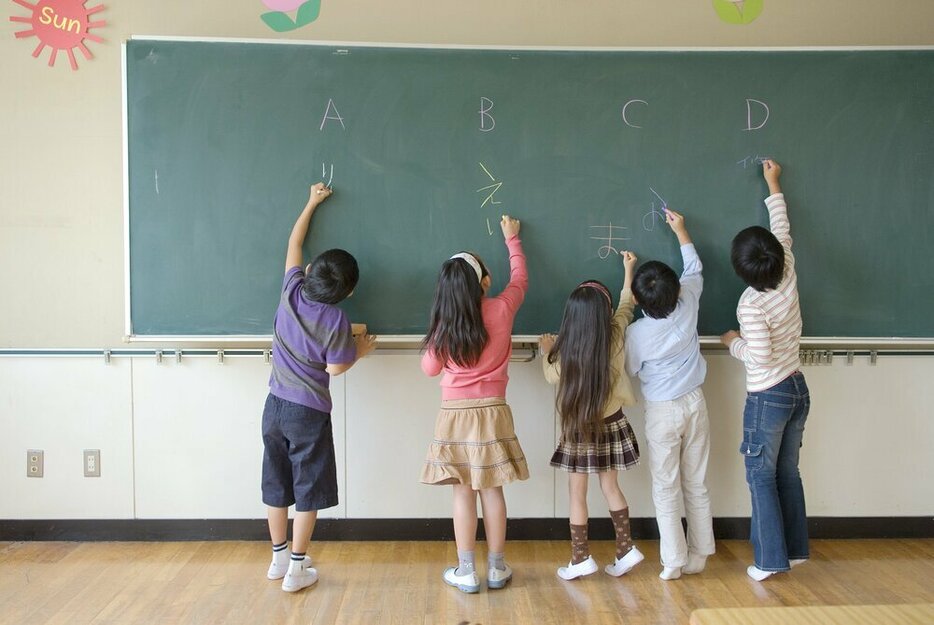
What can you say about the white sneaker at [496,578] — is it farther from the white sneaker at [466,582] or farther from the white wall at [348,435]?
the white wall at [348,435]

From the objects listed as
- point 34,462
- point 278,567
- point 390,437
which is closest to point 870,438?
point 390,437

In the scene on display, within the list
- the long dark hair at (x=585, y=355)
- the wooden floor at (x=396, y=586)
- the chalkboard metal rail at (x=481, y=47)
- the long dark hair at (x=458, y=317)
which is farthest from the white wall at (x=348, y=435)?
the chalkboard metal rail at (x=481, y=47)

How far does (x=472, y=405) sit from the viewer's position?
2814mm

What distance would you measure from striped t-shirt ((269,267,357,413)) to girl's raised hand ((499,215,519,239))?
0.79 m

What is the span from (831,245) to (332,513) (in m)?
2.61

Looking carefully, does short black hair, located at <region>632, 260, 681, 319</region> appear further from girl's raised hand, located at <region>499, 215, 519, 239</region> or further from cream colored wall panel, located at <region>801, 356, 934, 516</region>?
cream colored wall panel, located at <region>801, 356, 934, 516</region>

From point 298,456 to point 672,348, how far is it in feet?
5.24

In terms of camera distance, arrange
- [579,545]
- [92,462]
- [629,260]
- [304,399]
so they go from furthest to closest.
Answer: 1. [92,462]
2. [629,260]
3. [579,545]
4. [304,399]

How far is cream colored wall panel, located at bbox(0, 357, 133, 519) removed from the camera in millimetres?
3326

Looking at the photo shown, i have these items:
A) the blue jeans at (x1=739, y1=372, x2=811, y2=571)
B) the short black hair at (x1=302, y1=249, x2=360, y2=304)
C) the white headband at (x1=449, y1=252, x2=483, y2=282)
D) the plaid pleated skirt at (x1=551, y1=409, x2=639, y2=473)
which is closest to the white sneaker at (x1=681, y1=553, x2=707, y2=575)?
the blue jeans at (x1=739, y1=372, x2=811, y2=571)

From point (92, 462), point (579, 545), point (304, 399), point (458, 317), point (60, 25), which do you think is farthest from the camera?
point (92, 462)

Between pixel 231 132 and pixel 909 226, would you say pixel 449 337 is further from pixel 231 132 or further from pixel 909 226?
pixel 909 226

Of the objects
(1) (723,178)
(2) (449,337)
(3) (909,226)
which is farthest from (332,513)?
(3) (909,226)

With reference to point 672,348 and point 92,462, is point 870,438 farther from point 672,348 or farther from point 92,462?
point 92,462
